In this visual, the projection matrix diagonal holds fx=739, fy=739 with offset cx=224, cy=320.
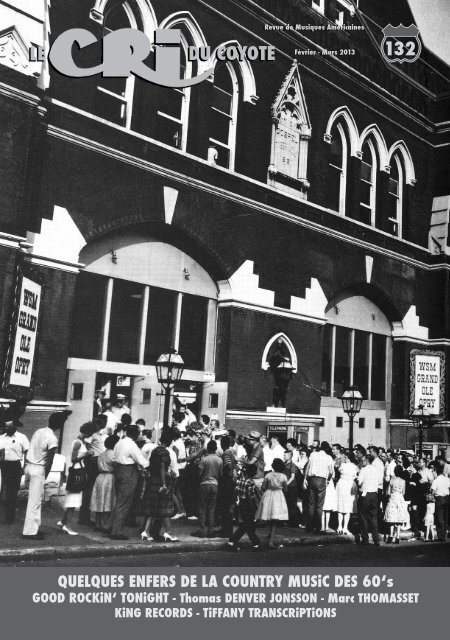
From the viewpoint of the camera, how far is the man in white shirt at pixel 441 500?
11773 mm

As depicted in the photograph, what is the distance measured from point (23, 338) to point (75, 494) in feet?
7.24

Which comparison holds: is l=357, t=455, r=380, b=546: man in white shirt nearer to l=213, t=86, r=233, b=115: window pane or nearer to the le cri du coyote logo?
the le cri du coyote logo

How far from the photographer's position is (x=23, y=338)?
9602 millimetres

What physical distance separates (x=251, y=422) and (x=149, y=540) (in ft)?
14.2

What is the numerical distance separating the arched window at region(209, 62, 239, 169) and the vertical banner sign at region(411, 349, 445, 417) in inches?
265

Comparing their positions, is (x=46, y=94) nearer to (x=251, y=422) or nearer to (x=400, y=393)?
(x=251, y=422)

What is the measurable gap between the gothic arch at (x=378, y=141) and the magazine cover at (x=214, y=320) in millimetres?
62

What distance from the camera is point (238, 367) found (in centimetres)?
1278

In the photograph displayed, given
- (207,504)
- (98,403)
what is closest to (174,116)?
(98,403)

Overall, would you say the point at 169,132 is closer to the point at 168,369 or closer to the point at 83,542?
the point at 168,369

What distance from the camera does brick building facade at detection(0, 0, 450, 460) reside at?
10211 millimetres

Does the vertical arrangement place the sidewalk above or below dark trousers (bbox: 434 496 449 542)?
below

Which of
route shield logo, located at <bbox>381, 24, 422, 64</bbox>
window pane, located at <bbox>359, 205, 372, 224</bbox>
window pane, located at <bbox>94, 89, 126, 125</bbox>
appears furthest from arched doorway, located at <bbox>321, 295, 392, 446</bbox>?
route shield logo, located at <bbox>381, 24, 422, 64</bbox>
